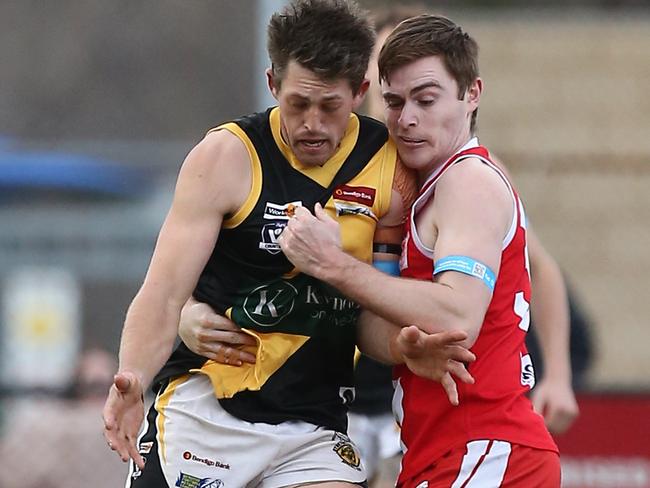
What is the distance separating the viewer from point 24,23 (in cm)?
2180

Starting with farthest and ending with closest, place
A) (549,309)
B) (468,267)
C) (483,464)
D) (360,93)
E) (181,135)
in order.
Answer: (181,135) → (549,309) → (360,93) → (483,464) → (468,267)

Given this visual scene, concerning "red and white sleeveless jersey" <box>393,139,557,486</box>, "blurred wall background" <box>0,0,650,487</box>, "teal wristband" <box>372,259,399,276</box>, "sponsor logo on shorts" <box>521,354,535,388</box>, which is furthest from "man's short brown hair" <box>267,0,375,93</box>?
"blurred wall background" <box>0,0,650,487</box>

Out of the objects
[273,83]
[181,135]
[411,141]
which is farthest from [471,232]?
[181,135]

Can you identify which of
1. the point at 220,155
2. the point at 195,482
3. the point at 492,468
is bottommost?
the point at 195,482

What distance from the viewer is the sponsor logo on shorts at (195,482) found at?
4480 millimetres

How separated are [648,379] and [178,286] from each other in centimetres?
710

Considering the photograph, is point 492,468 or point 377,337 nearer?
point 492,468

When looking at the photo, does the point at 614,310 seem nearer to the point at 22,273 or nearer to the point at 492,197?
the point at 22,273

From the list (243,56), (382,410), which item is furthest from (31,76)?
(382,410)

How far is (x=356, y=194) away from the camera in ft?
14.7

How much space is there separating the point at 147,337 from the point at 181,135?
49.8ft

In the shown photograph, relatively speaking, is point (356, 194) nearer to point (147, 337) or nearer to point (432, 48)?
point (432, 48)

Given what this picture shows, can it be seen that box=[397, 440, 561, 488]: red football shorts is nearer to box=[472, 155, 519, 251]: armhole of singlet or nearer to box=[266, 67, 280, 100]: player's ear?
box=[472, 155, 519, 251]: armhole of singlet

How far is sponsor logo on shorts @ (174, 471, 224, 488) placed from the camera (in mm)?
4480
